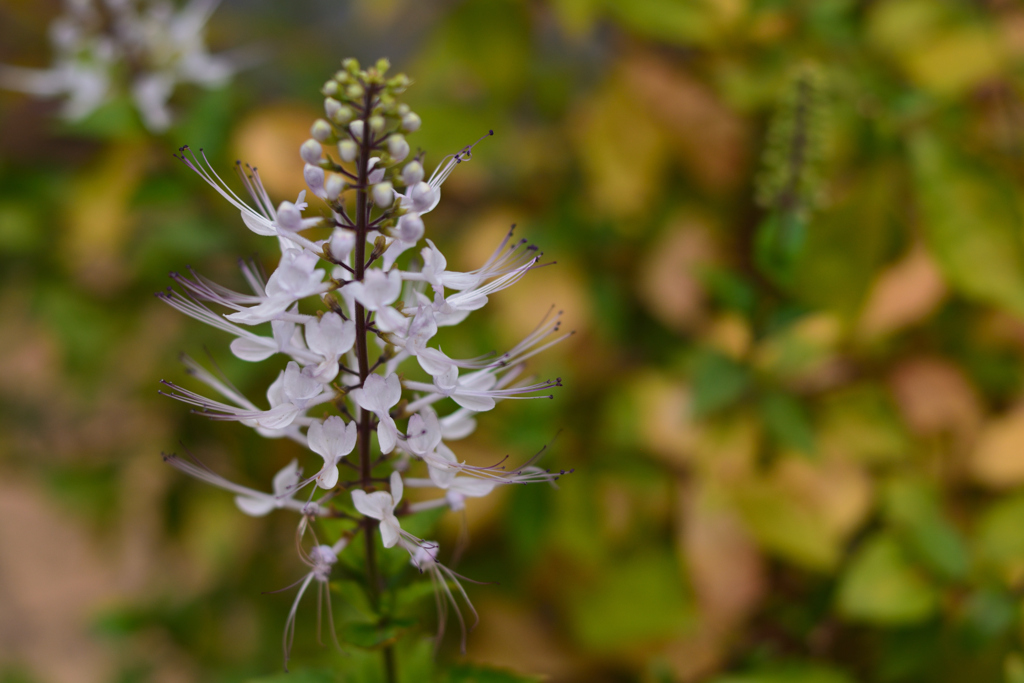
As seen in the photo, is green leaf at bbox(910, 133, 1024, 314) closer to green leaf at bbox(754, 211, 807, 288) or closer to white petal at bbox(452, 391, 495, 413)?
green leaf at bbox(754, 211, 807, 288)

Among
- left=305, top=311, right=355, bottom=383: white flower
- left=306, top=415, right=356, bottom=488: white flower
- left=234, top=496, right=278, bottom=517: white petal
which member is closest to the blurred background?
left=234, top=496, right=278, bottom=517: white petal

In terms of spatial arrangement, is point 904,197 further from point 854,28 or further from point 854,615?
point 854,615

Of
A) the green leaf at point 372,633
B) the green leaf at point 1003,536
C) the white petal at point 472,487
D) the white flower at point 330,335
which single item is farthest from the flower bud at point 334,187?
the green leaf at point 1003,536

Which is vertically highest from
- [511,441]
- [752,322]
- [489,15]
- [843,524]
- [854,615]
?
[489,15]

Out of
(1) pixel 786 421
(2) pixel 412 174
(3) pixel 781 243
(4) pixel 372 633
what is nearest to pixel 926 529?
(1) pixel 786 421

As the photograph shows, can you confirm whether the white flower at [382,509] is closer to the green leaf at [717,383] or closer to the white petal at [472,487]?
the white petal at [472,487]

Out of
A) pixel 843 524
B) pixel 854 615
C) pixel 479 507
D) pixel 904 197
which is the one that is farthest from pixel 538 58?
pixel 854 615
